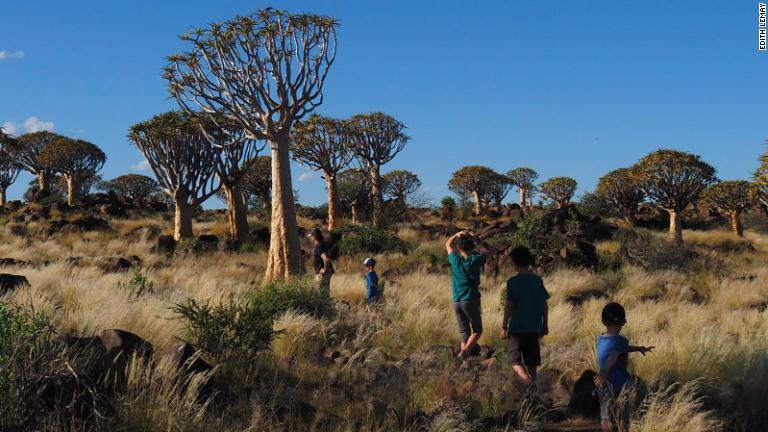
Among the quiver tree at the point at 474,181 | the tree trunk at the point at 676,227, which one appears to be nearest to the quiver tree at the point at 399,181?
the quiver tree at the point at 474,181

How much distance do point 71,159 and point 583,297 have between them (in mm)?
37324

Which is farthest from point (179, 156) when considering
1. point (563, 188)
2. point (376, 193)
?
point (563, 188)

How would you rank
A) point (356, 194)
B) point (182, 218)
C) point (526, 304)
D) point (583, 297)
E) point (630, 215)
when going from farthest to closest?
point (356, 194) < point (630, 215) < point (182, 218) < point (583, 297) < point (526, 304)

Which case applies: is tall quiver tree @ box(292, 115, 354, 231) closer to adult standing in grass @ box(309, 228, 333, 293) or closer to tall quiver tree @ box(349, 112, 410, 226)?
tall quiver tree @ box(349, 112, 410, 226)

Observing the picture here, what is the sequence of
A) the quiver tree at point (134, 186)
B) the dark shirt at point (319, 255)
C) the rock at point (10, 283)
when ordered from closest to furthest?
the rock at point (10, 283) → the dark shirt at point (319, 255) → the quiver tree at point (134, 186)

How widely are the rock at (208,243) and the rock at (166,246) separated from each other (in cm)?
82

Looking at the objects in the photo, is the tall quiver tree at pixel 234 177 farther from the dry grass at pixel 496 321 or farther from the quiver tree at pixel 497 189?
the quiver tree at pixel 497 189

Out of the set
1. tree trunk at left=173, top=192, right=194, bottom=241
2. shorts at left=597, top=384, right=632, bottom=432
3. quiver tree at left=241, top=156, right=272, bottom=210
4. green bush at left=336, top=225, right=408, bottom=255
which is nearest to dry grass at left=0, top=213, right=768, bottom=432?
shorts at left=597, top=384, right=632, bottom=432

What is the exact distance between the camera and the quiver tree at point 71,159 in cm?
3953

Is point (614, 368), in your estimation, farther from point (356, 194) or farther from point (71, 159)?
point (71, 159)

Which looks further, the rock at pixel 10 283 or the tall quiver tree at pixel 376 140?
the tall quiver tree at pixel 376 140

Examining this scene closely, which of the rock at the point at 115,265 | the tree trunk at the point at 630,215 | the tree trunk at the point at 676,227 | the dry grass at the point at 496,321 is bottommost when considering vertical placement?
the dry grass at the point at 496,321

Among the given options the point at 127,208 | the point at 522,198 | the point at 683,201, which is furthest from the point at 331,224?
the point at 522,198

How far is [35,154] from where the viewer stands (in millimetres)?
41688
